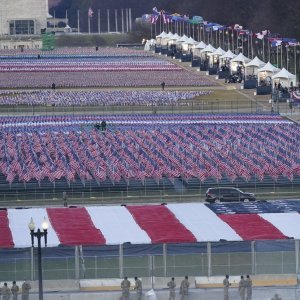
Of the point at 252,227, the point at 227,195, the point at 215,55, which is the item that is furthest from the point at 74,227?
the point at 215,55

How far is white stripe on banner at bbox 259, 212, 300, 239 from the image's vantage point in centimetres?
4741

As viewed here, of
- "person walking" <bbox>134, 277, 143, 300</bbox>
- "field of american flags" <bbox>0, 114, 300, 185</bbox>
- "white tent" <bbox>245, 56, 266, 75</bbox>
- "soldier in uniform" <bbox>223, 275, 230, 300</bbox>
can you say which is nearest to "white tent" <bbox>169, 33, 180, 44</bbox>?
"white tent" <bbox>245, 56, 266, 75</bbox>

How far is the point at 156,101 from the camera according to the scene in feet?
318

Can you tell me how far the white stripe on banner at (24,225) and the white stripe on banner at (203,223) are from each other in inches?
141

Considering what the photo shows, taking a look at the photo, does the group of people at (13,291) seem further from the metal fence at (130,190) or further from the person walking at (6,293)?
the metal fence at (130,190)

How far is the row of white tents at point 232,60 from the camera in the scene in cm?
10450

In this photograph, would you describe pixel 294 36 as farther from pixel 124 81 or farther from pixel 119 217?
pixel 119 217

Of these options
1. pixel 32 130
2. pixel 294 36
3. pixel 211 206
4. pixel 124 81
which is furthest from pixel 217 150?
pixel 294 36

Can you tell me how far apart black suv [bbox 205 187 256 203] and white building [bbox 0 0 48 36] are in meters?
133

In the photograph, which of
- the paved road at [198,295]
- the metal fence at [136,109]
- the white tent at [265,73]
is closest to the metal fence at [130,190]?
the paved road at [198,295]

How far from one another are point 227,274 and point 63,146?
2686cm

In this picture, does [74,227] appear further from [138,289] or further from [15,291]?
[15,291]

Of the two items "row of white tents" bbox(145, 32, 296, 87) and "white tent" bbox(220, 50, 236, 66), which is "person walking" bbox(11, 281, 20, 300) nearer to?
"row of white tents" bbox(145, 32, 296, 87)

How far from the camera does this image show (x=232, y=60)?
11888 centimetres
